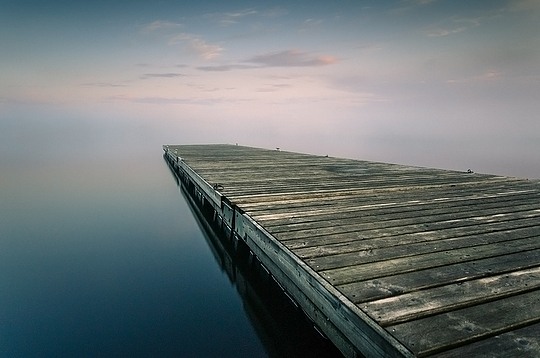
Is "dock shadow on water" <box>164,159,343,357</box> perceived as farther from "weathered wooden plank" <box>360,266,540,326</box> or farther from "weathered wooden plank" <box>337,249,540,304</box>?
"weathered wooden plank" <box>360,266,540,326</box>

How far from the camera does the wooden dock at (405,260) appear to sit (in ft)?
6.91

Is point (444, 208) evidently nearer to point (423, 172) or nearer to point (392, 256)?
point (392, 256)

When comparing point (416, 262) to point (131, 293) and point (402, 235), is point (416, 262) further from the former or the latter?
point (131, 293)

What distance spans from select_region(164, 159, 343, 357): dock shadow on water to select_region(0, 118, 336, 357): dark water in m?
0.02

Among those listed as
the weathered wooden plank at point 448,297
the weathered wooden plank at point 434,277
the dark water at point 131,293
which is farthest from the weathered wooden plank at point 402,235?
the dark water at point 131,293

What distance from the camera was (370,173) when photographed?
30.1 feet

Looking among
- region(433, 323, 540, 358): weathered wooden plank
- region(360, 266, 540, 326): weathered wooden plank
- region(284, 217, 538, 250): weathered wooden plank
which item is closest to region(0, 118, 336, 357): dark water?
region(284, 217, 538, 250): weathered wooden plank

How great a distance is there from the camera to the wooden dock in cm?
211

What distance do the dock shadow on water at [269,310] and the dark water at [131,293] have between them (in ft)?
0.06

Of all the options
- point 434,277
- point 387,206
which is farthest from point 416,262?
point 387,206

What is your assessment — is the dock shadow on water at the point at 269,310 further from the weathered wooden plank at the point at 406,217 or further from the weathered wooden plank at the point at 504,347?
the weathered wooden plank at the point at 504,347

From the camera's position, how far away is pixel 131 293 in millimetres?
5312

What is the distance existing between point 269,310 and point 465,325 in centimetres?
307

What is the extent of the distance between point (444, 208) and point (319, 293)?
3445 mm
